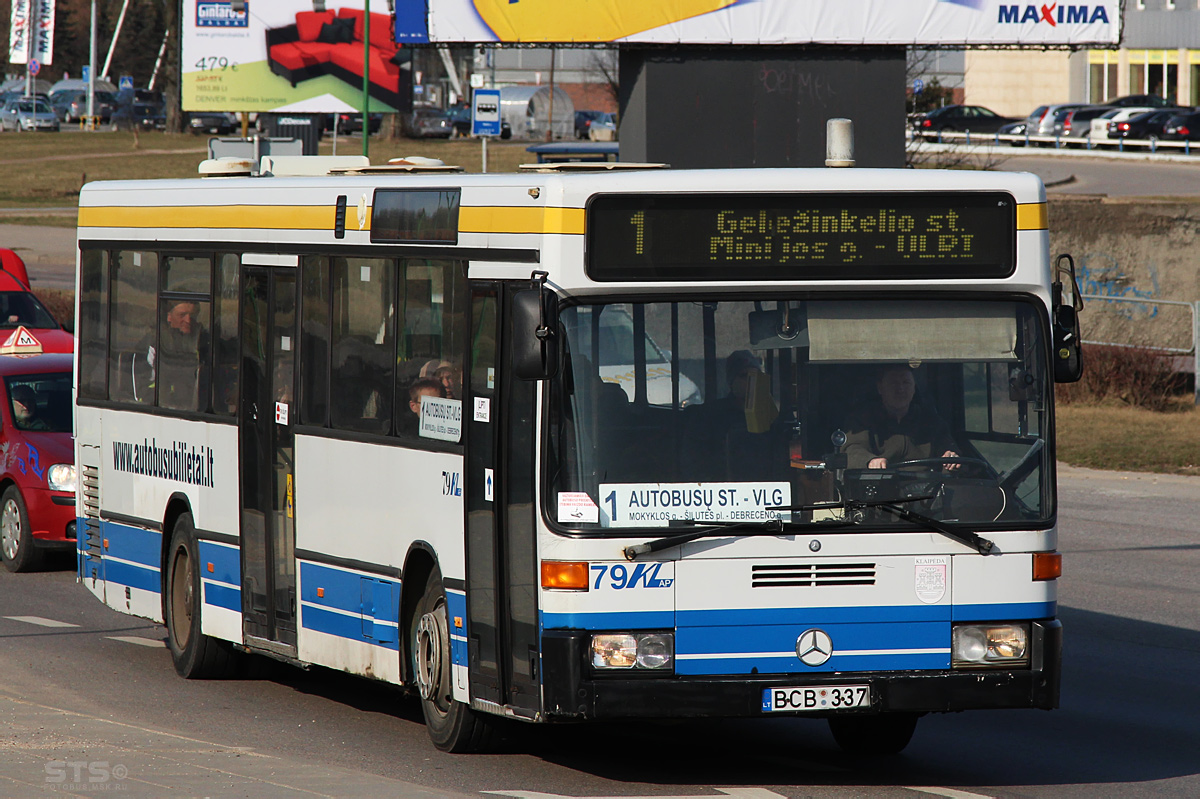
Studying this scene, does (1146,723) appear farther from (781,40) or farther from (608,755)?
(781,40)

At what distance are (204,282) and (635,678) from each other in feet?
15.3

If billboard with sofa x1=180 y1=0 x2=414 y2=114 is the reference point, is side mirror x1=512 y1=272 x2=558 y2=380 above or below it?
below

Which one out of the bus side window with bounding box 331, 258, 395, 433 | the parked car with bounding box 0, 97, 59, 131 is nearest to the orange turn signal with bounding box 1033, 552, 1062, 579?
the bus side window with bounding box 331, 258, 395, 433

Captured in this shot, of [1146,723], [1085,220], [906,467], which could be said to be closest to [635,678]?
[906,467]

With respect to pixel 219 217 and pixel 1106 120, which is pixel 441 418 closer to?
pixel 219 217

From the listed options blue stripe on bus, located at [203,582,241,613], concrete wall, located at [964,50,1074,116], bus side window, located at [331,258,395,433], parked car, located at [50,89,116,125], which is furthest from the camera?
parked car, located at [50,89,116,125]

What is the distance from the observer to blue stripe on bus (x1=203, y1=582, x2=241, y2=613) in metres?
10.4

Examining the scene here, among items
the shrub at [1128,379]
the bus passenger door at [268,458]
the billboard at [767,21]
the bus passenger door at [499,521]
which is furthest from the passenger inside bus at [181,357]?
the shrub at [1128,379]

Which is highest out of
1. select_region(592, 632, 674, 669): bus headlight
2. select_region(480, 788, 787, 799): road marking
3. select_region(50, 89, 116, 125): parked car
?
select_region(50, 89, 116, 125): parked car

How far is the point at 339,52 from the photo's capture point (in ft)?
151

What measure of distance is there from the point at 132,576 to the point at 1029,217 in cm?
648

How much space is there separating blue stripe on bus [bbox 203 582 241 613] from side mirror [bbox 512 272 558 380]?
12.2 feet

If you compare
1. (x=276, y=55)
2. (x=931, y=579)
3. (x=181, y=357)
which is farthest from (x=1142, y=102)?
(x=931, y=579)

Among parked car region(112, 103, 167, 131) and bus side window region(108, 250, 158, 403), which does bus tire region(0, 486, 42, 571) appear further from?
parked car region(112, 103, 167, 131)
